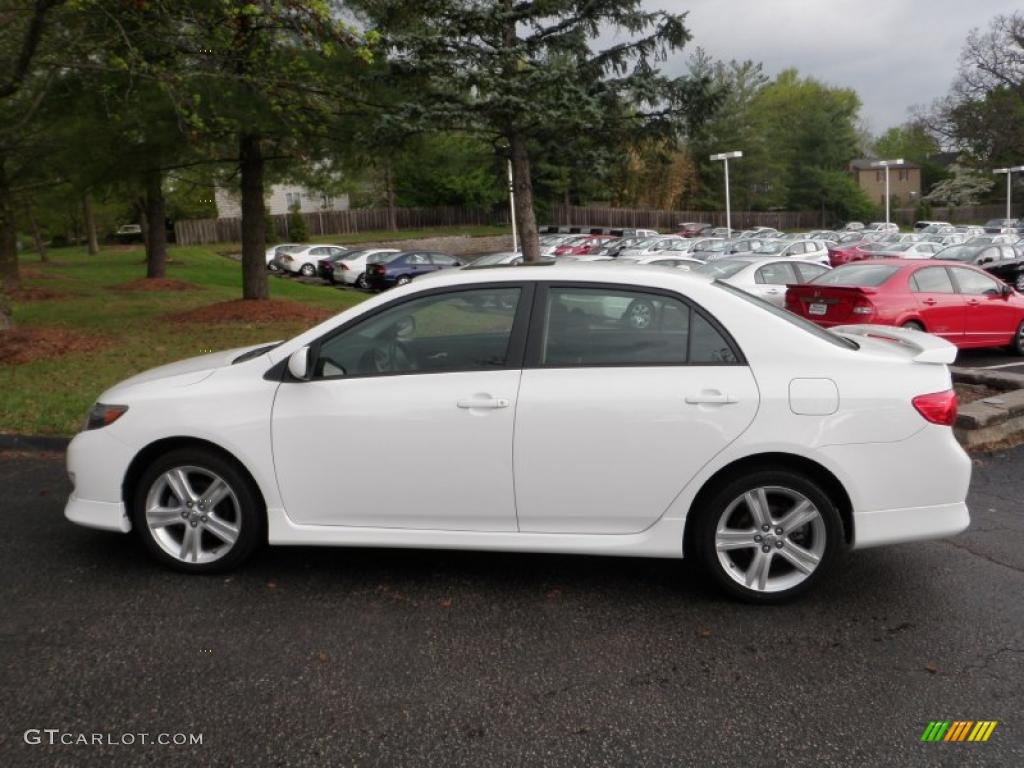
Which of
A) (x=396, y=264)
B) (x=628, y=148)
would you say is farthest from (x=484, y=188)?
(x=628, y=148)

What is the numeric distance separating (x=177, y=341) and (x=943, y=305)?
1079 cm

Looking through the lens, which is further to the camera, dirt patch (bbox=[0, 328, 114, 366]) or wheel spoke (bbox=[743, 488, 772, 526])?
dirt patch (bbox=[0, 328, 114, 366])

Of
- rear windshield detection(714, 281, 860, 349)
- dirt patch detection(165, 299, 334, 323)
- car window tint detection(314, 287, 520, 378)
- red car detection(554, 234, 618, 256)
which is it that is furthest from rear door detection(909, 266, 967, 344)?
red car detection(554, 234, 618, 256)

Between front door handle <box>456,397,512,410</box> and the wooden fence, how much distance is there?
164 ft

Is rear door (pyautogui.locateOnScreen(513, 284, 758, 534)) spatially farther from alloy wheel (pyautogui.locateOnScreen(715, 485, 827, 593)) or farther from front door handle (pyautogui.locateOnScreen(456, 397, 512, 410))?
alloy wheel (pyautogui.locateOnScreen(715, 485, 827, 593))

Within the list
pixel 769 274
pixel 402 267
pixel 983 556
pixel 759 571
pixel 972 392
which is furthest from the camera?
pixel 402 267

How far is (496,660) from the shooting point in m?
3.66

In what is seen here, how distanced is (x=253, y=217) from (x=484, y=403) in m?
13.7

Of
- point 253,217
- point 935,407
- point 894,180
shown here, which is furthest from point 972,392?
point 894,180

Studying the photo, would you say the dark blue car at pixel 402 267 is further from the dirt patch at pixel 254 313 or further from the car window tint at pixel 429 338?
the car window tint at pixel 429 338

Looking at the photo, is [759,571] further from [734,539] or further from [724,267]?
[724,267]

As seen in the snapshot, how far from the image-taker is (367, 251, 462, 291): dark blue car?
29297 millimetres

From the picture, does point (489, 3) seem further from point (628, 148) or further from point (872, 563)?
point (872, 563)

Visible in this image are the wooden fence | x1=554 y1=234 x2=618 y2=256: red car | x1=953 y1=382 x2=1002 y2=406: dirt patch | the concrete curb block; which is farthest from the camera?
the wooden fence
